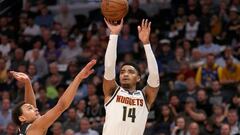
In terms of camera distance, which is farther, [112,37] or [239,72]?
[239,72]

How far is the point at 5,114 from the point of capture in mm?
13523

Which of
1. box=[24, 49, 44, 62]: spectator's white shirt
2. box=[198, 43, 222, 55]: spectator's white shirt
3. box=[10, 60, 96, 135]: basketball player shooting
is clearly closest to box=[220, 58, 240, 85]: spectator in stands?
box=[198, 43, 222, 55]: spectator's white shirt

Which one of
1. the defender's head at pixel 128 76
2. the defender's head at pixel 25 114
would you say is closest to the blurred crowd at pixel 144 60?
the defender's head at pixel 128 76

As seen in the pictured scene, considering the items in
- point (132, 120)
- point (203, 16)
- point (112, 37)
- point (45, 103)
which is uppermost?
point (112, 37)

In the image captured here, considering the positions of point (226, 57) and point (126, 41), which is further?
point (126, 41)

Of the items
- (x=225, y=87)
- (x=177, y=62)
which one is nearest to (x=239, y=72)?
(x=225, y=87)

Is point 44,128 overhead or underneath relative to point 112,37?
underneath

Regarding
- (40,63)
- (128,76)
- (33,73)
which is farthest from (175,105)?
Result: (128,76)

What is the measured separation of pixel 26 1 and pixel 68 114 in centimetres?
566

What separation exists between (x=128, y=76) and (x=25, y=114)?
1.22 meters

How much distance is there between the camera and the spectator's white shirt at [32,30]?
54.2 feet

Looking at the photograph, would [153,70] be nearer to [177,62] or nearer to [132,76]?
[132,76]

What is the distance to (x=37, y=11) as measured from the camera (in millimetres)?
17078

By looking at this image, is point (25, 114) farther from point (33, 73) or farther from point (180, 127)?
point (33, 73)
